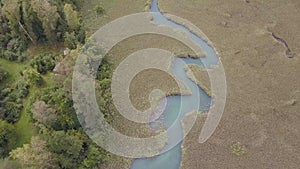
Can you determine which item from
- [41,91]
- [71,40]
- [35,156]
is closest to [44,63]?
[71,40]

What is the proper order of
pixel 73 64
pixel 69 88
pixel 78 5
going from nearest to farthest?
pixel 69 88 → pixel 73 64 → pixel 78 5

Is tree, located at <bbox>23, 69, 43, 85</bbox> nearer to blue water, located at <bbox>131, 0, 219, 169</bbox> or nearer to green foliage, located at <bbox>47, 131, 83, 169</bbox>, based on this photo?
green foliage, located at <bbox>47, 131, 83, 169</bbox>

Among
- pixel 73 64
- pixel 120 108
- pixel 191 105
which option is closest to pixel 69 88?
pixel 73 64

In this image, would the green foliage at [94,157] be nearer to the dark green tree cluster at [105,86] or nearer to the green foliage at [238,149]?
the dark green tree cluster at [105,86]

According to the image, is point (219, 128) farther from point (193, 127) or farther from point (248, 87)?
point (248, 87)

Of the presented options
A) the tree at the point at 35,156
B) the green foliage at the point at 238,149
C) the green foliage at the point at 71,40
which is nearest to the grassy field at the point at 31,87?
the green foliage at the point at 71,40

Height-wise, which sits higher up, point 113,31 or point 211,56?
point 113,31
